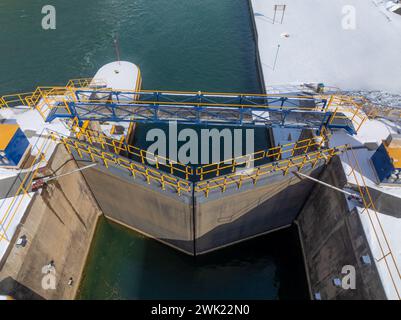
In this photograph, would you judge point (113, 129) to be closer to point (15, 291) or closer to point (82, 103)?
point (82, 103)

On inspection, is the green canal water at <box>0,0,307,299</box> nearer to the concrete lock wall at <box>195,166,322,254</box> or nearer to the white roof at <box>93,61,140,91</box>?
the concrete lock wall at <box>195,166,322,254</box>

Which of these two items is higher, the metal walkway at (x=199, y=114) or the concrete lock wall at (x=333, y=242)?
the metal walkway at (x=199, y=114)

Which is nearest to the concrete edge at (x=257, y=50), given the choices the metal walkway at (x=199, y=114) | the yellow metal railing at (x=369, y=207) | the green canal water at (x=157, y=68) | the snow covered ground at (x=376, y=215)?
the green canal water at (x=157, y=68)

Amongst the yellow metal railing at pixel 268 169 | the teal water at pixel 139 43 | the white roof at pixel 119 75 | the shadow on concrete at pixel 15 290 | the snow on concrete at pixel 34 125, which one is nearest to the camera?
the shadow on concrete at pixel 15 290

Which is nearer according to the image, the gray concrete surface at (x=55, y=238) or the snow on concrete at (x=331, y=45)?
the gray concrete surface at (x=55, y=238)

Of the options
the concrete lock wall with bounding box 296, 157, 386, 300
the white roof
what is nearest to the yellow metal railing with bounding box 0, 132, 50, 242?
the white roof

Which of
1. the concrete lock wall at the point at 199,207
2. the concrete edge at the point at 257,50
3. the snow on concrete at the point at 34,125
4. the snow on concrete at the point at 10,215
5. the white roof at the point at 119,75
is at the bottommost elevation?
the snow on concrete at the point at 10,215

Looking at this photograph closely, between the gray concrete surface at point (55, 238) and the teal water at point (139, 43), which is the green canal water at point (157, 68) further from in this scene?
the gray concrete surface at point (55, 238)
